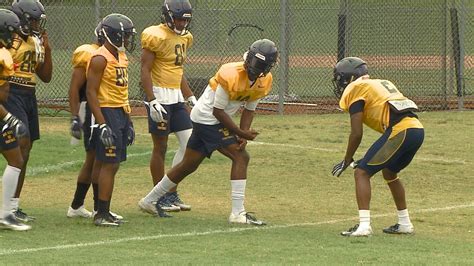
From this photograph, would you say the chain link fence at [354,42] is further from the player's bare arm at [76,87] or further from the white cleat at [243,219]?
the white cleat at [243,219]

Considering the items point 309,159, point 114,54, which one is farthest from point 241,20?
point 114,54

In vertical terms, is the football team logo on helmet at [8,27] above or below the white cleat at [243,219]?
above

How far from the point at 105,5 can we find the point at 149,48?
1110cm

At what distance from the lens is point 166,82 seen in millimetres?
11625

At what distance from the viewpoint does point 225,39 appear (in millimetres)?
23156

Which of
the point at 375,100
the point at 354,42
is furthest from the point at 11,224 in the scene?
the point at 354,42

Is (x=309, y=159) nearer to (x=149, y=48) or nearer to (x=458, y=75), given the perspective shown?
(x=149, y=48)

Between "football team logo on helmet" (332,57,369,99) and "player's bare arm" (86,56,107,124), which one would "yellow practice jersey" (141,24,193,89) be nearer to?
"player's bare arm" (86,56,107,124)

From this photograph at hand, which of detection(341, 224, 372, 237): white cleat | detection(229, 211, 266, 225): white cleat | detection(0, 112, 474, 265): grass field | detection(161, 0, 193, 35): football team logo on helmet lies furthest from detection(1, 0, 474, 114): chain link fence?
detection(341, 224, 372, 237): white cleat

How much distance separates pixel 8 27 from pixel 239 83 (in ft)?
7.00

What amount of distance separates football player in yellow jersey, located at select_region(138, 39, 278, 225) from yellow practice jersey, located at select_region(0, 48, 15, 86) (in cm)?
189

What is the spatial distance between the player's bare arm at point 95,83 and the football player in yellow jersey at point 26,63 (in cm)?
75

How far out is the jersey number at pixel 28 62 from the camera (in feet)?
35.0

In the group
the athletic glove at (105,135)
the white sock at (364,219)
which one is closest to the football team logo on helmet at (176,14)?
the athletic glove at (105,135)
